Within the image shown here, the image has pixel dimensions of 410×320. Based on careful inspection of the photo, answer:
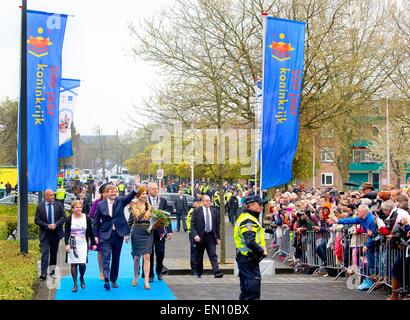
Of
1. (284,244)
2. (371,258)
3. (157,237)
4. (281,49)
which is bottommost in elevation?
(284,244)

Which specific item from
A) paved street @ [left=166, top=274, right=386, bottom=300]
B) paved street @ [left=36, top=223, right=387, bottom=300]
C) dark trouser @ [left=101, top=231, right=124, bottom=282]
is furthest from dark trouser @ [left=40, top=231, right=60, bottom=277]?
paved street @ [left=166, top=274, right=386, bottom=300]

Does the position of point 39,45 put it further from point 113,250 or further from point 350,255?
point 350,255

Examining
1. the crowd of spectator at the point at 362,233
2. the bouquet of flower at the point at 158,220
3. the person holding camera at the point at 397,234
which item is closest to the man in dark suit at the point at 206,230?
the crowd of spectator at the point at 362,233

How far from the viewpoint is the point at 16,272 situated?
1173 centimetres

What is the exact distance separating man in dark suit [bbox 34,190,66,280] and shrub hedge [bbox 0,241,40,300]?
26cm

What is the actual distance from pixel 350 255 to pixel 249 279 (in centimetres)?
592

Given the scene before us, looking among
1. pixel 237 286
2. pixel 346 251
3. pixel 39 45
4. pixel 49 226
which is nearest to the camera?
pixel 237 286

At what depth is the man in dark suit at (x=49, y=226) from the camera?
15.7 metres

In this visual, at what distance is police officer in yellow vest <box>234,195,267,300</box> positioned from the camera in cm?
1091

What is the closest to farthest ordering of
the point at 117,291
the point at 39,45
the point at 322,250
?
the point at 117,291
the point at 39,45
the point at 322,250

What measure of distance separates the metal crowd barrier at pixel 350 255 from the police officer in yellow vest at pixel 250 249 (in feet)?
10.2

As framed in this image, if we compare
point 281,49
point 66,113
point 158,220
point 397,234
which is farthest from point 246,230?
point 66,113

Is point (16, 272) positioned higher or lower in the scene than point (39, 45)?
lower
